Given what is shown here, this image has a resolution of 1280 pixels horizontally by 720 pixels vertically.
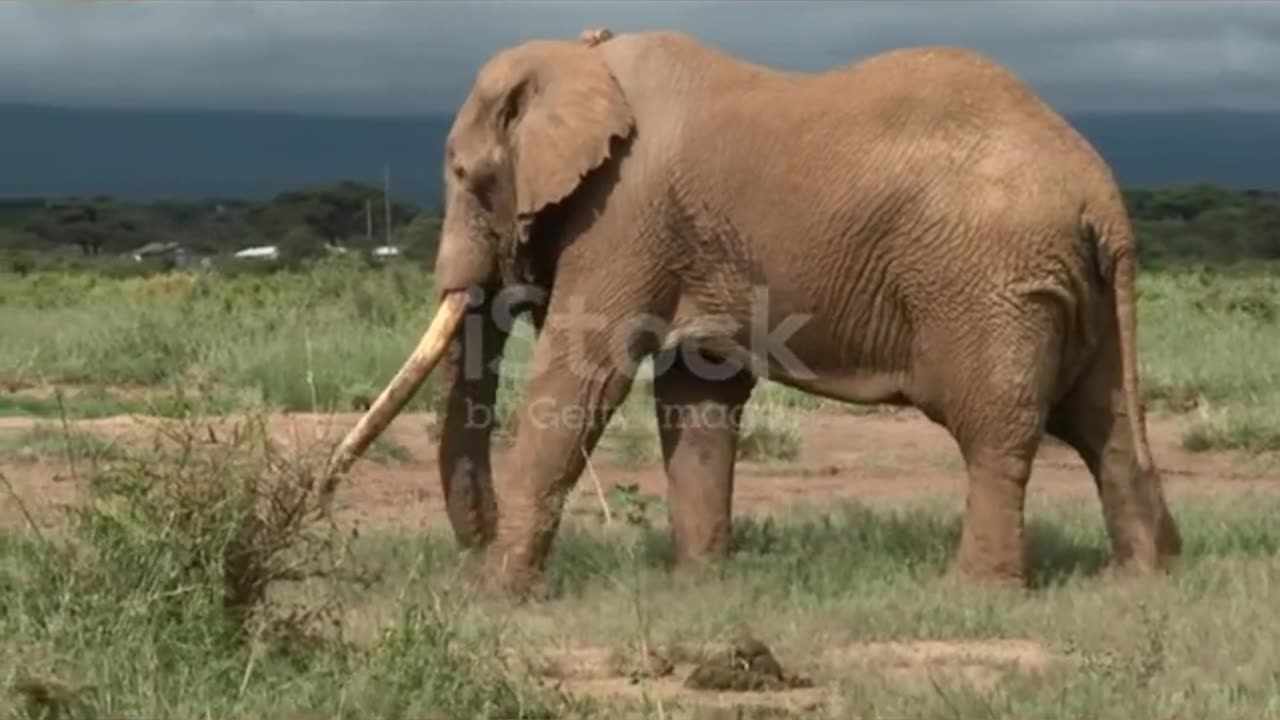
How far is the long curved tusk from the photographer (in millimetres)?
9641

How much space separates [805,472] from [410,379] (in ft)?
14.4

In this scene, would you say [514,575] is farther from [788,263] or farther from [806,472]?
[806,472]


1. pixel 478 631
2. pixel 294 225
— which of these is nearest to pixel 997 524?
pixel 478 631

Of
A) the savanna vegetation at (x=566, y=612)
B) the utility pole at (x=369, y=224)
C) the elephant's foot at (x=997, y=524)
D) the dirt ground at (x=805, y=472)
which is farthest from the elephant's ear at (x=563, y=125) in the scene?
the utility pole at (x=369, y=224)

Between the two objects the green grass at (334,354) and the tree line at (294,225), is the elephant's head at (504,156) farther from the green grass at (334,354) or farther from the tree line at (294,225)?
the tree line at (294,225)

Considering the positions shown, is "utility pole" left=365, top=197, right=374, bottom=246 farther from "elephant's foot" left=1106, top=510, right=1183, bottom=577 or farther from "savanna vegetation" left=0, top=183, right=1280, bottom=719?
"elephant's foot" left=1106, top=510, right=1183, bottom=577

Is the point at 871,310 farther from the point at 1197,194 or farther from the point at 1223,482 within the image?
the point at 1197,194

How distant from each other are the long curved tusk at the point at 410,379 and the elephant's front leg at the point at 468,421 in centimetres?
10

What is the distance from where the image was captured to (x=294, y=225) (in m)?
62.0

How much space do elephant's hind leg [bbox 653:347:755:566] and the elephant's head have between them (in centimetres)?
85

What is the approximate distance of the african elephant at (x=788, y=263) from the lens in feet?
30.3

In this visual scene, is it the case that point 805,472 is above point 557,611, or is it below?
below

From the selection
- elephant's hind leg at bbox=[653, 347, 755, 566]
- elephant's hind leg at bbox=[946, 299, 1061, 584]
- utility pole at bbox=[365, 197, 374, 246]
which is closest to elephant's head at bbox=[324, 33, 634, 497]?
elephant's hind leg at bbox=[653, 347, 755, 566]

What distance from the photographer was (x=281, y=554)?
303 inches
